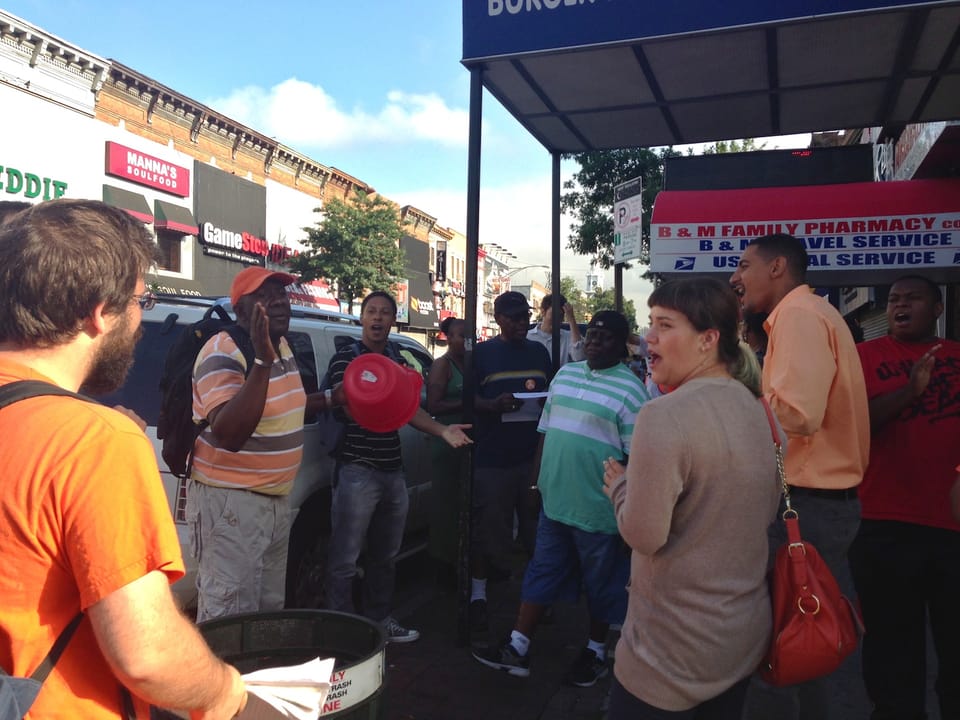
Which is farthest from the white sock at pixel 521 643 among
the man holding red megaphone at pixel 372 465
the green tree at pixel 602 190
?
the green tree at pixel 602 190

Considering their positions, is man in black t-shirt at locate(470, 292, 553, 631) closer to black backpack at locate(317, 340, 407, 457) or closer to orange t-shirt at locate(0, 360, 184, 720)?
black backpack at locate(317, 340, 407, 457)

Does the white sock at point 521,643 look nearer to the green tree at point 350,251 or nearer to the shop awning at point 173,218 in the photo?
the shop awning at point 173,218

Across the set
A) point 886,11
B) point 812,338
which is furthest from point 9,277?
point 886,11

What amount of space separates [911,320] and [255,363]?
273cm

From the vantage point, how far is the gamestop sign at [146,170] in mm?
23469

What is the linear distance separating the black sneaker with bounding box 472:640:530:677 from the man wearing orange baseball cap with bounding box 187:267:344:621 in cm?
132

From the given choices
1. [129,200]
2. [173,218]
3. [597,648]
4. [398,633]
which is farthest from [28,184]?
[597,648]

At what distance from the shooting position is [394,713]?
143 inches

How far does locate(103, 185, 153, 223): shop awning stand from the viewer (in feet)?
75.8

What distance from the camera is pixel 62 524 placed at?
120 cm

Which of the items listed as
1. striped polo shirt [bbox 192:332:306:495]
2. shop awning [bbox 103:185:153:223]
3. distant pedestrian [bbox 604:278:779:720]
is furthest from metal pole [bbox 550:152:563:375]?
shop awning [bbox 103:185:153:223]

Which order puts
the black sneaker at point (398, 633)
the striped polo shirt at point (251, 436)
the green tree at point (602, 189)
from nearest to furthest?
the striped polo shirt at point (251, 436) < the black sneaker at point (398, 633) < the green tree at point (602, 189)

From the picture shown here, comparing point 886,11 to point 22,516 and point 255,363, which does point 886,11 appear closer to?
point 255,363

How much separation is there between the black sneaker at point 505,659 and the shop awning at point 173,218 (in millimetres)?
23873
